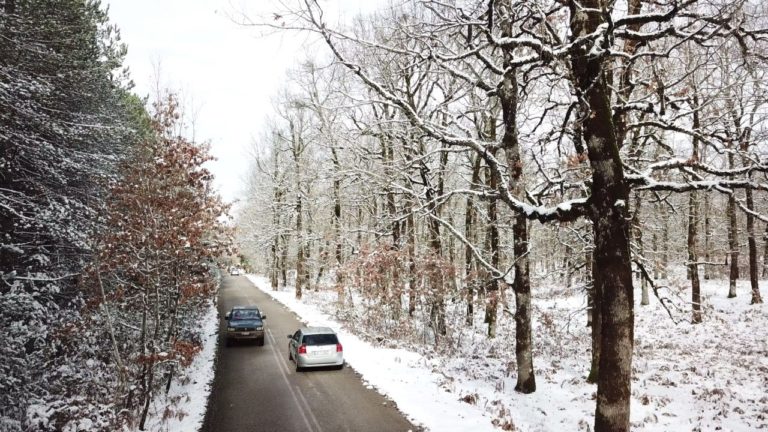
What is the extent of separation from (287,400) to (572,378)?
8.88 meters

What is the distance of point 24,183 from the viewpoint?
13.0 meters

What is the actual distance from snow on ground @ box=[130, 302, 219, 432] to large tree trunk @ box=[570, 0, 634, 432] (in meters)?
9.05

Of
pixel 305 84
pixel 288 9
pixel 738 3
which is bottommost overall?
pixel 738 3

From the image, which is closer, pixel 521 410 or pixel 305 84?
pixel 521 410

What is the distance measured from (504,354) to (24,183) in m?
17.2

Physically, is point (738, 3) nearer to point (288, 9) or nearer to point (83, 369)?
point (288, 9)

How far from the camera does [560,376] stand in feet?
47.2

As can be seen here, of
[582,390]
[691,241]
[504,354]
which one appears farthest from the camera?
[691,241]

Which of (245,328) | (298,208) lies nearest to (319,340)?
(245,328)

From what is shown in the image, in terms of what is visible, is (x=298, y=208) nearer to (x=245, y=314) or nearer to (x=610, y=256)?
(x=245, y=314)

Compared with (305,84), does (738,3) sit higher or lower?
lower

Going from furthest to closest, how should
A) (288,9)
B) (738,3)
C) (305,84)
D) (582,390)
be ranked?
(305,84)
(582,390)
(288,9)
(738,3)

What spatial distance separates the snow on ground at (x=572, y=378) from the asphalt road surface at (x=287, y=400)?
0.66 metres

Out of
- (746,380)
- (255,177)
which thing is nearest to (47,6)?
(746,380)
